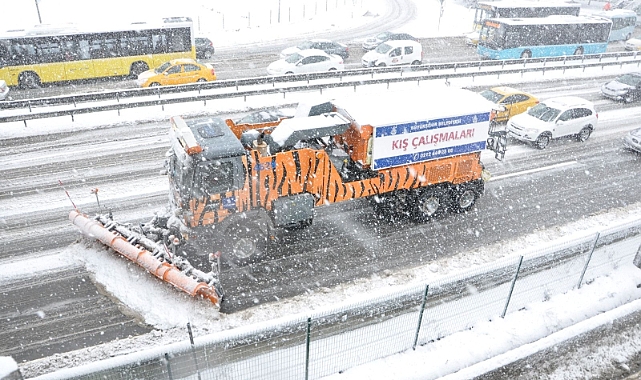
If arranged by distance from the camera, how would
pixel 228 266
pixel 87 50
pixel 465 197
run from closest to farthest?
1. pixel 228 266
2. pixel 465 197
3. pixel 87 50

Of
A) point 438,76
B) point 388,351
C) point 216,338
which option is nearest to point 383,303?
point 388,351

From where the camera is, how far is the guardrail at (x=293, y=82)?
19938mm

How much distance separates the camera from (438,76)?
25594 mm

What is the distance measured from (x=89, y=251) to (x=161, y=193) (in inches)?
138

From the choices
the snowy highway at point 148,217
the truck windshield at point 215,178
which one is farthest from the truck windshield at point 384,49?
the truck windshield at point 215,178

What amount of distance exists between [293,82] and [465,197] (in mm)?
12657

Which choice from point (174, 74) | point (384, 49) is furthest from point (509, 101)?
point (174, 74)

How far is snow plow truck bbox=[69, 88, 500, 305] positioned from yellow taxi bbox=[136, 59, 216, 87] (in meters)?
12.5

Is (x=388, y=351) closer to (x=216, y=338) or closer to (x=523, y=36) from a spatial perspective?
(x=216, y=338)

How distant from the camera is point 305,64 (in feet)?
85.1

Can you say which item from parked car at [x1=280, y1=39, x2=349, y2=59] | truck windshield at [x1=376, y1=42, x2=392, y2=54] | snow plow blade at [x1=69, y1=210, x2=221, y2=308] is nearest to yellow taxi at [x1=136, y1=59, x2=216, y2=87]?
parked car at [x1=280, y1=39, x2=349, y2=59]

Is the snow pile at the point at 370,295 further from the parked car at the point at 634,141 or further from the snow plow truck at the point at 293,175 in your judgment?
the parked car at the point at 634,141

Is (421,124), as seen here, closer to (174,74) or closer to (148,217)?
(148,217)

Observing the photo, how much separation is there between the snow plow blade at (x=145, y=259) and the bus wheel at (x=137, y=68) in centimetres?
1667
